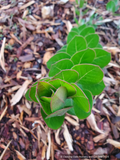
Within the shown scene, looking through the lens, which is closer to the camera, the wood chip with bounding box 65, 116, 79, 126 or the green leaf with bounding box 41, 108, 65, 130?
the green leaf with bounding box 41, 108, 65, 130

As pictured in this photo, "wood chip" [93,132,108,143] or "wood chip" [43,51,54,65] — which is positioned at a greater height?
"wood chip" [43,51,54,65]

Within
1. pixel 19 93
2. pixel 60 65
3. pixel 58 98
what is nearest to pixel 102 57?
pixel 60 65

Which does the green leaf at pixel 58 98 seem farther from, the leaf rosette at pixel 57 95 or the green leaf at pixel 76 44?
the green leaf at pixel 76 44

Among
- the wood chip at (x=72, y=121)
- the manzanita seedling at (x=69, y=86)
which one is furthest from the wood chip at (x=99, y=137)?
the manzanita seedling at (x=69, y=86)

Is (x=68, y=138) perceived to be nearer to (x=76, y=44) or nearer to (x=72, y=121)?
(x=72, y=121)

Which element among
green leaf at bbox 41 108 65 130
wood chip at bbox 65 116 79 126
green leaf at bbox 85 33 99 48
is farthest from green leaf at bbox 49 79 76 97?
wood chip at bbox 65 116 79 126

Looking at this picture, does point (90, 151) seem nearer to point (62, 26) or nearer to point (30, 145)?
point (30, 145)

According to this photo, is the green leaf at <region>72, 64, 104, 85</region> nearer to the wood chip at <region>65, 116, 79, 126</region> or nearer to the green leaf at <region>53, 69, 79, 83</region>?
the green leaf at <region>53, 69, 79, 83</region>

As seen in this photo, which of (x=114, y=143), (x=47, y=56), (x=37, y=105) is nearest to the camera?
(x=114, y=143)

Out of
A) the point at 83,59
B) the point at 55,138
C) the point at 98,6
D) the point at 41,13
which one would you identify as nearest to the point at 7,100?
the point at 55,138
